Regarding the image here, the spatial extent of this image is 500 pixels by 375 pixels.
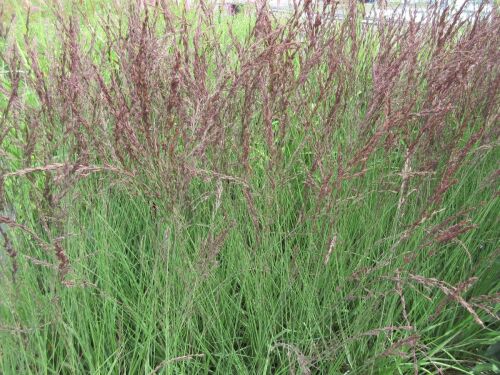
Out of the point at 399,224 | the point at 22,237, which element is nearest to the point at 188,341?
the point at 22,237

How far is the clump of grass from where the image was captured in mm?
1209

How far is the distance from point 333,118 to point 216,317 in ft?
2.09

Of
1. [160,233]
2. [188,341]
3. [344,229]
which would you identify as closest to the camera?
[160,233]

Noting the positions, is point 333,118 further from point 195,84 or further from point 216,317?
point 216,317

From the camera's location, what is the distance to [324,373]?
4.98 ft

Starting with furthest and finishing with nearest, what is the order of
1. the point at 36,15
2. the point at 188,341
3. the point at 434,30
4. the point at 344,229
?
the point at 36,15 < the point at 434,30 < the point at 344,229 < the point at 188,341

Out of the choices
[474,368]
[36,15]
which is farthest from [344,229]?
[36,15]

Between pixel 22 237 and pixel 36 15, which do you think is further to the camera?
pixel 36 15

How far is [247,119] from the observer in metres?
1.36

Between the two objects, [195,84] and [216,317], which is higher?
[195,84]

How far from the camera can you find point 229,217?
148 centimetres

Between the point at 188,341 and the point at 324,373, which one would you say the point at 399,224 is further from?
the point at 188,341

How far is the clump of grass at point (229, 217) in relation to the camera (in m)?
1.21

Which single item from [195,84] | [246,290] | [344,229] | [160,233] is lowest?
[246,290]
